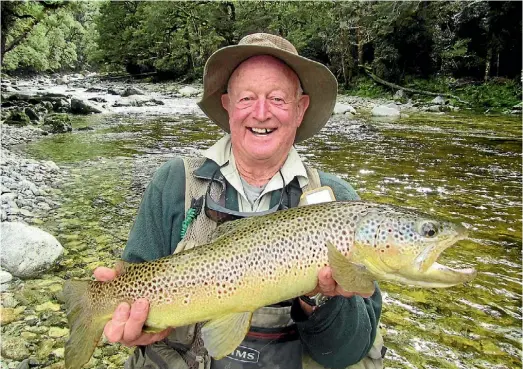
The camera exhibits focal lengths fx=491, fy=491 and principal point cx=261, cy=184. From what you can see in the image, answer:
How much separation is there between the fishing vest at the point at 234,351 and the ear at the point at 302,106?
81cm

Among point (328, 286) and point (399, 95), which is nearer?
point (328, 286)

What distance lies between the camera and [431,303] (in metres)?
4.86

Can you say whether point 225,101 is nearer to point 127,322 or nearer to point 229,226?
point 229,226

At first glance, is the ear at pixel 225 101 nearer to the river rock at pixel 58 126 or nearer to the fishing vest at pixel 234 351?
the fishing vest at pixel 234 351

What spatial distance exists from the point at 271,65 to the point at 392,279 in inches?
55.4

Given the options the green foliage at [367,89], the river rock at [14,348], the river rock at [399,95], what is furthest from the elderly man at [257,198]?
the green foliage at [367,89]

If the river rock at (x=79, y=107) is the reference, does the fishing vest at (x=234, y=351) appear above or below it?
above

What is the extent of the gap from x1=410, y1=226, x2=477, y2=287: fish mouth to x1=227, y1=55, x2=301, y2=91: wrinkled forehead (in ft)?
4.24

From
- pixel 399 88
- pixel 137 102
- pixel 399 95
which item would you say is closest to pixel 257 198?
pixel 137 102

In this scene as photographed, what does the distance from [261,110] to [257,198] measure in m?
0.50

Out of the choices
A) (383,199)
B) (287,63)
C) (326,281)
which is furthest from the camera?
(383,199)

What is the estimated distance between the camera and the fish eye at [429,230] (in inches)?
88.4

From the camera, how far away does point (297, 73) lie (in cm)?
299

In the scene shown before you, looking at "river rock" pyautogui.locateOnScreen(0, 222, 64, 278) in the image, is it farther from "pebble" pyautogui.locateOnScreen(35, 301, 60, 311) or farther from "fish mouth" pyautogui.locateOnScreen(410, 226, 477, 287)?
"fish mouth" pyautogui.locateOnScreen(410, 226, 477, 287)
